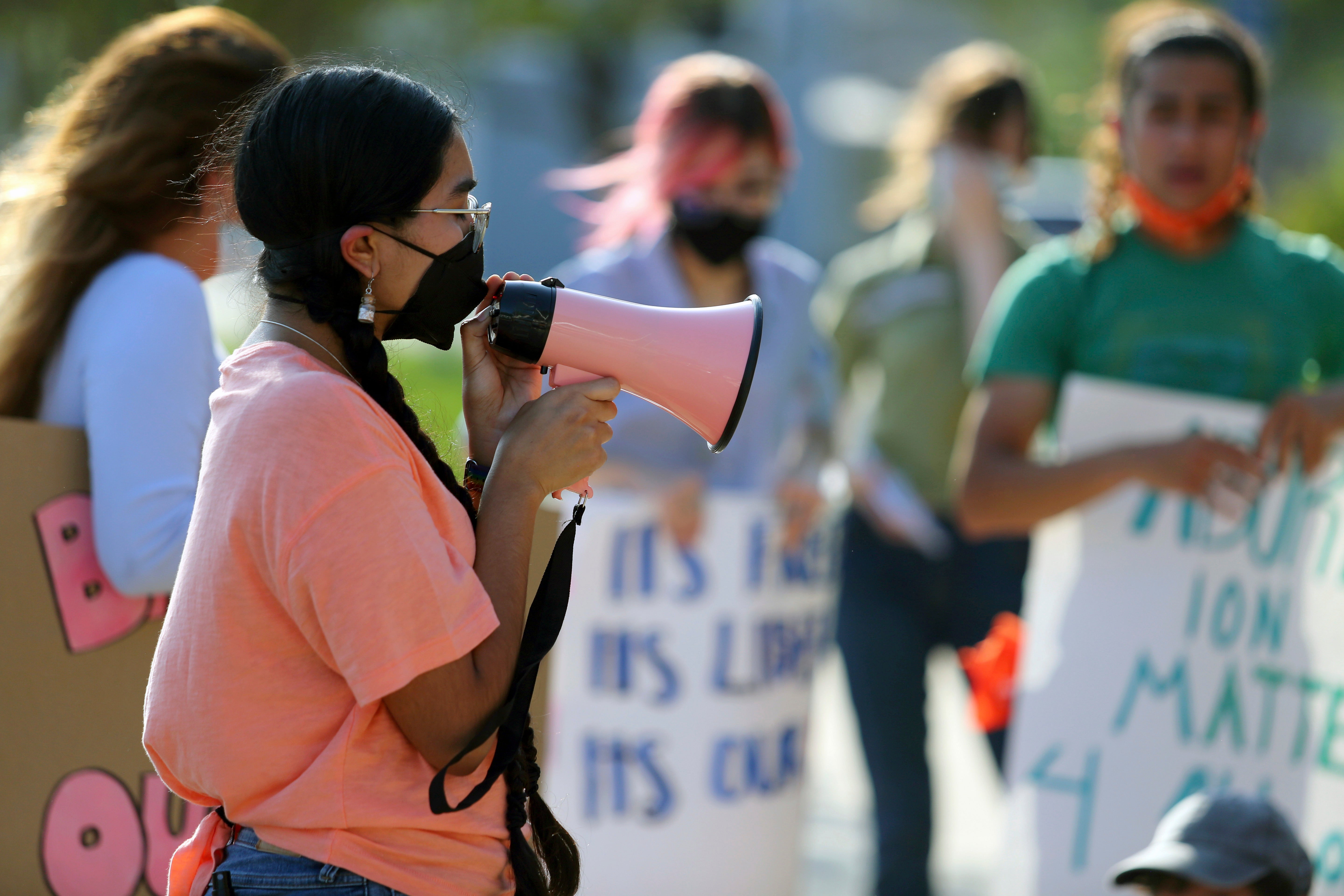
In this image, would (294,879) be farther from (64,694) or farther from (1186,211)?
(1186,211)

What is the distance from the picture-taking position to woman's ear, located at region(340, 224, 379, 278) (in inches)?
70.7

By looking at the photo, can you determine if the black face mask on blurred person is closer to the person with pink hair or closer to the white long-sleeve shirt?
the person with pink hair

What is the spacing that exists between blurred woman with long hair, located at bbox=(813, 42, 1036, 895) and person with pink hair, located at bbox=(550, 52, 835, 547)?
0.19 metres

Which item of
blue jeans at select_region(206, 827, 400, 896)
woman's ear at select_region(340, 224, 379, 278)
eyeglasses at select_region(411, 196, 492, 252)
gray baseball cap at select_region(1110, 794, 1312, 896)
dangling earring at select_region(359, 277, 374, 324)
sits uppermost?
eyeglasses at select_region(411, 196, 492, 252)

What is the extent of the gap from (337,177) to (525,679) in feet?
2.05

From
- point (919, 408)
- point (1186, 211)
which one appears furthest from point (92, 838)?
point (919, 408)

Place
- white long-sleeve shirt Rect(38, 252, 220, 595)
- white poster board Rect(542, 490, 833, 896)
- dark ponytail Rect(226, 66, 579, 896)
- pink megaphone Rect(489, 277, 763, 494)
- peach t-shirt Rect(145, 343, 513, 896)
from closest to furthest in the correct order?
1. peach t-shirt Rect(145, 343, 513, 896)
2. dark ponytail Rect(226, 66, 579, 896)
3. pink megaphone Rect(489, 277, 763, 494)
4. white long-sleeve shirt Rect(38, 252, 220, 595)
5. white poster board Rect(542, 490, 833, 896)

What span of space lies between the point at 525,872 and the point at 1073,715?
1959mm

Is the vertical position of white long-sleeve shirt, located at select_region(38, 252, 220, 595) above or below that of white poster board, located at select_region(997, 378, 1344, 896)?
above

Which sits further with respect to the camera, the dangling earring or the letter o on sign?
the letter o on sign

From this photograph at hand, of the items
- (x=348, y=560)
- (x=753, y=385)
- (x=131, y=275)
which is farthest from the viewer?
(x=753, y=385)

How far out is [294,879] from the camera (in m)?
1.74

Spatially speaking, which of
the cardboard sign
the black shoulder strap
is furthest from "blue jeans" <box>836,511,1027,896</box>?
the black shoulder strap

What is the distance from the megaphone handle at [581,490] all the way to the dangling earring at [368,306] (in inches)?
12.5
